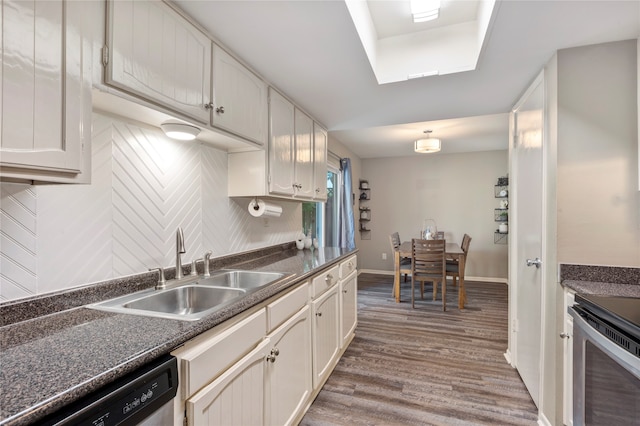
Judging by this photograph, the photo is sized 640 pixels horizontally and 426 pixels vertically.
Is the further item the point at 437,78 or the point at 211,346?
the point at 437,78

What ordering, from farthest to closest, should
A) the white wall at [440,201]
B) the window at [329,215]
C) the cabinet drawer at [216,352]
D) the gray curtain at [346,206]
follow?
the white wall at [440,201] < the gray curtain at [346,206] < the window at [329,215] < the cabinet drawer at [216,352]

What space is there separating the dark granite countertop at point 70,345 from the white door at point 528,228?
1.70 meters

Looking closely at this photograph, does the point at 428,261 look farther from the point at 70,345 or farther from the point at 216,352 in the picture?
the point at 70,345

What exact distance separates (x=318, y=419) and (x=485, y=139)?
4.36 m

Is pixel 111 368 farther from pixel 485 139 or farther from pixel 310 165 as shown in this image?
pixel 485 139

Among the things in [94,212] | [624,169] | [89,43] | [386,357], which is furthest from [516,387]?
[89,43]

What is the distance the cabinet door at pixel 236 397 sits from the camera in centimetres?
93

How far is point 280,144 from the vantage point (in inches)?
86.8

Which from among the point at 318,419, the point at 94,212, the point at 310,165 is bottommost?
the point at 318,419

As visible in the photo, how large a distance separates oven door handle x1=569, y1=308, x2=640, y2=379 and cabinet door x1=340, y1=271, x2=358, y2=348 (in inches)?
58.4

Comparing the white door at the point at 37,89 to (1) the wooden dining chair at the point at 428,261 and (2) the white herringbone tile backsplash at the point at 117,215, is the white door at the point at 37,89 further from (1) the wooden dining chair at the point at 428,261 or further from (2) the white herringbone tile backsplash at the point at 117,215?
(1) the wooden dining chair at the point at 428,261

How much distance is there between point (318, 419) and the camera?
1.80 meters

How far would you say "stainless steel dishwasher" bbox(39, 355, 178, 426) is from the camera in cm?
62

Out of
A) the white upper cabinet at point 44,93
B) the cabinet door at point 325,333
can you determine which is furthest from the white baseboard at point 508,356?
the white upper cabinet at point 44,93
